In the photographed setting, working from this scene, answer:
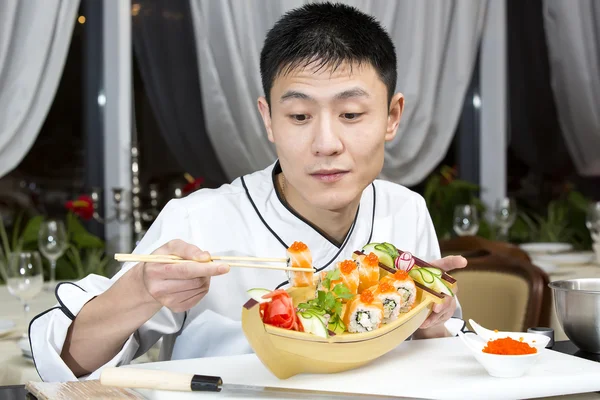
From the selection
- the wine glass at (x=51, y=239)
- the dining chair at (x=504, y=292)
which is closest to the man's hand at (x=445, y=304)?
the dining chair at (x=504, y=292)

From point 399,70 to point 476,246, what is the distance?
202 cm

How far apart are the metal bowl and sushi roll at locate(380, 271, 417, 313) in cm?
31

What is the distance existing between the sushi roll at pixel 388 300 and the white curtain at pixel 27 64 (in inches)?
107

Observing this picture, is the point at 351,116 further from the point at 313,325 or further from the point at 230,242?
the point at 313,325

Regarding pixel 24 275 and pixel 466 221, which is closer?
pixel 24 275

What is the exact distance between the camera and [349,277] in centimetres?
105

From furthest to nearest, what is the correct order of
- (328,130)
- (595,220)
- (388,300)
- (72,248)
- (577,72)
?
1. (577,72)
2. (595,220)
3. (72,248)
4. (328,130)
5. (388,300)

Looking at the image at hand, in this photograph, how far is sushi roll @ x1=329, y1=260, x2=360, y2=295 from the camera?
104 centimetres

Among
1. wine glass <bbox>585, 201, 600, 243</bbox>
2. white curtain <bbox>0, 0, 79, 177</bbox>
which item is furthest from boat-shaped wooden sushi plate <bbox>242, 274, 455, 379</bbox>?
white curtain <bbox>0, 0, 79, 177</bbox>

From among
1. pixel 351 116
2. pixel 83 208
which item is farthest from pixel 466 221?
pixel 351 116

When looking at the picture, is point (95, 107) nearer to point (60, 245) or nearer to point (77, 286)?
point (60, 245)

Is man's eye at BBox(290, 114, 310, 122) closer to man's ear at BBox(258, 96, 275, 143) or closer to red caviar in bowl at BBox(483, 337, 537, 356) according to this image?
man's ear at BBox(258, 96, 275, 143)

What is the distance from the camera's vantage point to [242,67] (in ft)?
12.8

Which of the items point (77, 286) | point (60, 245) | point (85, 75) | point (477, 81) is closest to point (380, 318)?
point (77, 286)
